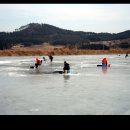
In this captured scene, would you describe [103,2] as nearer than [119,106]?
Yes

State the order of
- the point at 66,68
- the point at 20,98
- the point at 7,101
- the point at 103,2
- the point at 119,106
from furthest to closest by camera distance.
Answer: the point at 66,68 → the point at 20,98 → the point at 7,101 → the point at 119,106 → the point at 103,2

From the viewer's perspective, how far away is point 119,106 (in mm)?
8945

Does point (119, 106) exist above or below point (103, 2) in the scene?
below
